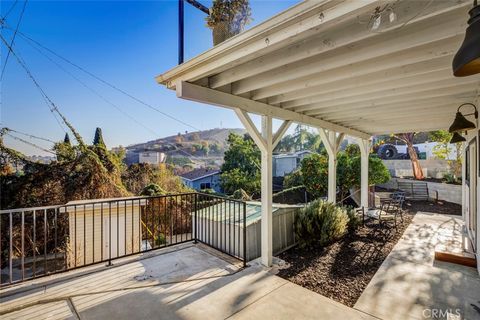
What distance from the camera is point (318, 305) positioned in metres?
2.46

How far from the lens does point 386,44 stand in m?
1.88

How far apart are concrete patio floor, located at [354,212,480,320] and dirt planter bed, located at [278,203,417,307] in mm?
129

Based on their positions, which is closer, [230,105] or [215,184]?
[230,105]

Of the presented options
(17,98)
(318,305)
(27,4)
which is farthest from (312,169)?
(17,98)

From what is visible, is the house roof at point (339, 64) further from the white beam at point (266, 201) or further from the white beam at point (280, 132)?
the white beam at point (266, 201)

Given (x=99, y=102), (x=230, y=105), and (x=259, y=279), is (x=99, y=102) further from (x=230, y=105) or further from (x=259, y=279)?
(x=259, y=279)

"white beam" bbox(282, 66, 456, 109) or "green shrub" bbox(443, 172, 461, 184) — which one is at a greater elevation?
"white beam" bbox(282, 66, 456, 109)

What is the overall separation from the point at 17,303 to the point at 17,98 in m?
8.08

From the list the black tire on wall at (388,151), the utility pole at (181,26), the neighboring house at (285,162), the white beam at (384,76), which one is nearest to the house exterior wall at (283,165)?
the neighboring house at (285,162)

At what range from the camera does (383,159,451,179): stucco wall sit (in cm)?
1155

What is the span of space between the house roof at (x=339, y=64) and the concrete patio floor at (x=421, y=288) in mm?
2419

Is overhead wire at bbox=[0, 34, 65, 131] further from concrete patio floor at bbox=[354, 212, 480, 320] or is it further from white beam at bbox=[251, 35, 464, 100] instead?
concrete patio floor at bbox=[354, 212, 480, 320]

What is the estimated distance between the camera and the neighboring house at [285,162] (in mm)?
20266

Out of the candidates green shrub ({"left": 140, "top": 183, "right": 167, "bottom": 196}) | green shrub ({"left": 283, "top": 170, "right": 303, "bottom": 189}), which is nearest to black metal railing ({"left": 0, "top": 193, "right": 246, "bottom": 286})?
green shrub ({"left": 140, "top": 183, "right": 167, "bottom": 196})
